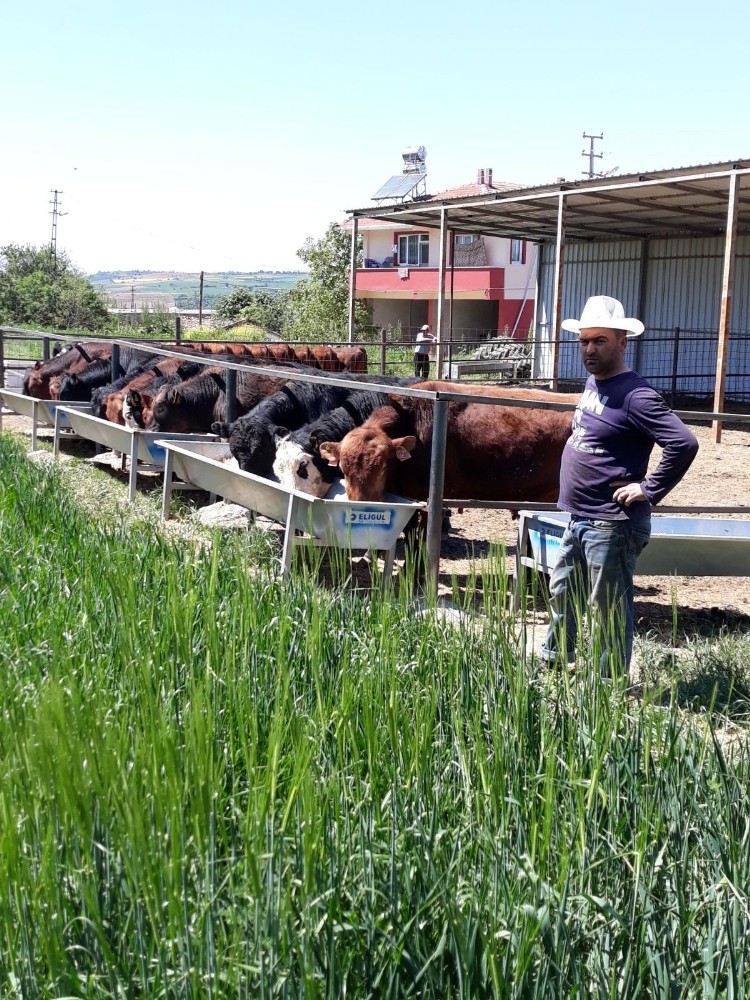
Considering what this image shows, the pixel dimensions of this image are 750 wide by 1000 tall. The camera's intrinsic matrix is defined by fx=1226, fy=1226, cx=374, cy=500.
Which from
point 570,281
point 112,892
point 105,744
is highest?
point 570,281

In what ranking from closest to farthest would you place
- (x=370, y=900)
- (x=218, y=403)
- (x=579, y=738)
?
(x=370, y=900)
(x=579, y=738)
(x=218, y=403)

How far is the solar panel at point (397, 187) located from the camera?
35.3m

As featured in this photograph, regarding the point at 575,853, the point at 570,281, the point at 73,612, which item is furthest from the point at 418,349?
the point at 575,853

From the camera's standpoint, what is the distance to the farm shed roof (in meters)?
16.3

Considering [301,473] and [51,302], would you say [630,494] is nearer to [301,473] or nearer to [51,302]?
[301,473]

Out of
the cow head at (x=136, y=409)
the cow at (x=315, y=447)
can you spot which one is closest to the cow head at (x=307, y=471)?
the cow at (x=315, y=447)

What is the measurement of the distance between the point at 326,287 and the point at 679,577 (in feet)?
132

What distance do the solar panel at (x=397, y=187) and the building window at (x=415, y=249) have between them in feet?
37.9

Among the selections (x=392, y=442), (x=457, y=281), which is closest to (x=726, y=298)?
(x=392, y=442)

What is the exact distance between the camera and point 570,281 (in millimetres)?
27266

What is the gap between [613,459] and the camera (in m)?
4.43

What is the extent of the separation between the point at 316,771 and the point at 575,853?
1.84ft

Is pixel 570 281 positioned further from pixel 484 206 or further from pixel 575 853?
pixel 575 853

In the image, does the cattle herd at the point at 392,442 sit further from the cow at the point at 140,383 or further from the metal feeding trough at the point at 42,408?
the metal feeding trough at the point at 42,408
